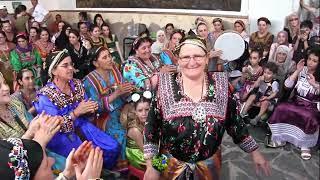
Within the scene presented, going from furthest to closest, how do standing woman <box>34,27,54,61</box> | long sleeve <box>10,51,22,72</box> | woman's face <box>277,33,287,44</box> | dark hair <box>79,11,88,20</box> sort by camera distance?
dark hair <box>79,11,88,20</box>, standing woman <box>34,27,54,61</box>, woman's face <box>277,33,287,44</box>, long sleeve <box>10,51,22,72</box>

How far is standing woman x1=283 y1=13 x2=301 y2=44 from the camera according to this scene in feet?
20.2

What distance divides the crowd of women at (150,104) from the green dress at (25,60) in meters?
0.02

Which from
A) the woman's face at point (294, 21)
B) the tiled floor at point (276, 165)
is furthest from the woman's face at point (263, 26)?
the tiled floor at point (276, 165)

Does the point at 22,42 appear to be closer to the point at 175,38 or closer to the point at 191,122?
the point at 175,38

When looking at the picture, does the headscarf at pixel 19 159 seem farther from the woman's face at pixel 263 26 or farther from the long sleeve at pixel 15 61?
the woman's face at pixel 263 26

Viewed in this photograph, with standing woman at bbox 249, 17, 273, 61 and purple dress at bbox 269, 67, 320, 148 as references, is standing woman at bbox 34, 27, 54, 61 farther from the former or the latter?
purple dress at bbox 269, 67, 320, 148

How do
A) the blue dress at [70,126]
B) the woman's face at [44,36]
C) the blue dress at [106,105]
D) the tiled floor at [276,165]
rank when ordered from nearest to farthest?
1. the blue dress at [70,126]
2. the tiled floor at [276,165]
3. the blue dress at [106,105]
4. the woman's face at [44,36]

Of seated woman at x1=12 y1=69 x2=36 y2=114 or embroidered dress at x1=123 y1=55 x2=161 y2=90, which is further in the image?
seated woman at x1=12 y1=69 x2=36 y2=114

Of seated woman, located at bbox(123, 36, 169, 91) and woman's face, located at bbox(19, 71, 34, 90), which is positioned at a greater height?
seated woman, located at bbox(123, 36, 169, 91)

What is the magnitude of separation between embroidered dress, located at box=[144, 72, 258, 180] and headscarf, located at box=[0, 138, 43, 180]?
92 cm

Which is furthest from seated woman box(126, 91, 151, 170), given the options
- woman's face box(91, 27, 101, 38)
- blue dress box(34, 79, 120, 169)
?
woman's face box(91, 27, 101, 38)

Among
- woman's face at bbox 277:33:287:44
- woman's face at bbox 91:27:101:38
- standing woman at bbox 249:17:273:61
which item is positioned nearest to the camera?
woman's face at bbox 277:33:287:44

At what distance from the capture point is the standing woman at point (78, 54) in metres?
5.80

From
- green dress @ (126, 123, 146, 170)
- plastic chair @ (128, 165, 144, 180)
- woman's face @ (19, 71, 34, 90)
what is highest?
woman's face @ (19, 71, 34, 90)
